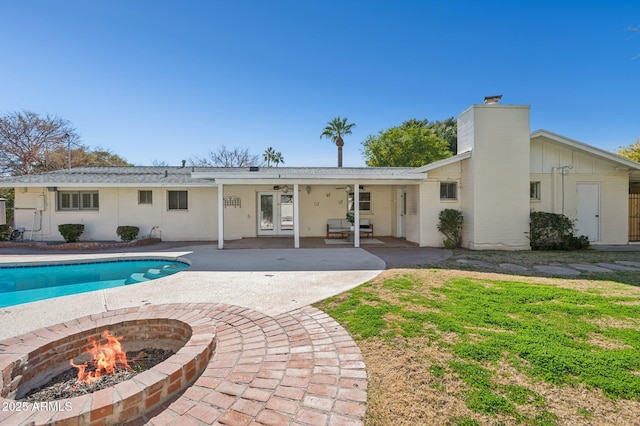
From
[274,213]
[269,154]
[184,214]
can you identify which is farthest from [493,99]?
[269,154]

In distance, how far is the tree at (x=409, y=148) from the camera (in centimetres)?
2581

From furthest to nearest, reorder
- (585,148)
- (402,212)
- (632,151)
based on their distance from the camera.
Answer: (632,151) < (402,212) < (585,148)

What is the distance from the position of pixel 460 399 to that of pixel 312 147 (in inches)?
1160

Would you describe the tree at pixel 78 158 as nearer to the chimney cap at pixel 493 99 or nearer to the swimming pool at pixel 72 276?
the swimming pool at pixel 72 276

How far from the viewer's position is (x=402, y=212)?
13422 millimetres

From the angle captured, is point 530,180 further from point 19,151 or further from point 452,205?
point 19,151

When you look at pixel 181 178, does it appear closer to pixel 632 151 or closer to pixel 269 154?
pixel 269 154

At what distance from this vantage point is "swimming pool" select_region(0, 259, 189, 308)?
6184mm

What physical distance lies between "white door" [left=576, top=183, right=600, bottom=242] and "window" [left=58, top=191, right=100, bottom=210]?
20.1 meters

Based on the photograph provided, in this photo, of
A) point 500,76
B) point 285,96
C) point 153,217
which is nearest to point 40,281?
point 153,217

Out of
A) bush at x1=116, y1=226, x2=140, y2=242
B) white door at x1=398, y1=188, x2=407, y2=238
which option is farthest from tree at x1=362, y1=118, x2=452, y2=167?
bush at x1=116, y1=226, x2=140, y2=242

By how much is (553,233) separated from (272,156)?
3504 centimetres

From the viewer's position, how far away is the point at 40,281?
7102 millimetres

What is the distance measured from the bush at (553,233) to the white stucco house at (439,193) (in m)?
0.32
